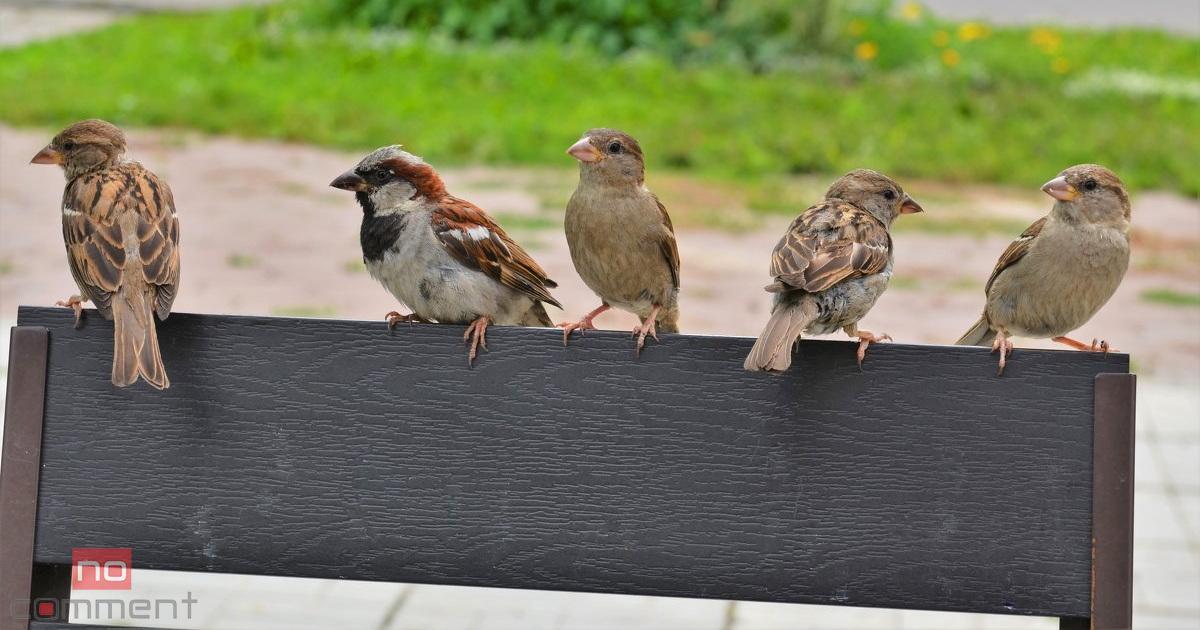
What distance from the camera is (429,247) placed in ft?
10.3

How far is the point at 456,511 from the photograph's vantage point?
219 centimetres

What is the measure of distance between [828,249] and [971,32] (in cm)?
1314

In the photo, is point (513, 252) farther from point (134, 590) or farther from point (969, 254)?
point (969, 254)

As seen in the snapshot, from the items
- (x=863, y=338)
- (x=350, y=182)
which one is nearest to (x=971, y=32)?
(x=350, y=182)

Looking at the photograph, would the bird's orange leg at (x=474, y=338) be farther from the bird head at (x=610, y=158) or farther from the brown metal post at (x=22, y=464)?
the bird head at (x=610, y=158)

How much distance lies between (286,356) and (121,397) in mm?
259

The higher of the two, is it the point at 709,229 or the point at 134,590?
the point at 709,229

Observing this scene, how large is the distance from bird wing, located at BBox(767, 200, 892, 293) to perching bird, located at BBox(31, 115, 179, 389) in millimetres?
1102

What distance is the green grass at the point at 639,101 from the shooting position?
34.6 feet

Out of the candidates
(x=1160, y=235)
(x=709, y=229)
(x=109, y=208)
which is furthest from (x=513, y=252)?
(x=1160, y=235)

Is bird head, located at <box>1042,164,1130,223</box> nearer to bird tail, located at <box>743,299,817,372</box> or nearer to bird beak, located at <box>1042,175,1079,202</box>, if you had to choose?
bird beak, located at <box>1042,175,1079,202</box>

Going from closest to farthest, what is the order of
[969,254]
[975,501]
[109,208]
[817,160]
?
[975,501] < [109,208] < [969,254] < [817,160]

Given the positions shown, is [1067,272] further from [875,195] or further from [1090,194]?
[875,195]

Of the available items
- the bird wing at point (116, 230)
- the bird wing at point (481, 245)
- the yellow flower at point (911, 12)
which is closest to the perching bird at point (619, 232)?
the bird wing at point (481, 245)
